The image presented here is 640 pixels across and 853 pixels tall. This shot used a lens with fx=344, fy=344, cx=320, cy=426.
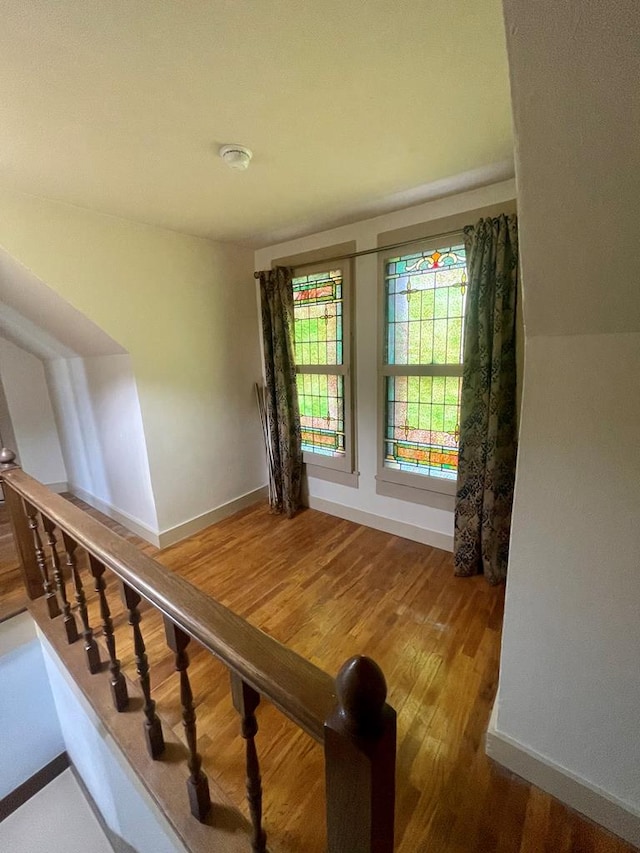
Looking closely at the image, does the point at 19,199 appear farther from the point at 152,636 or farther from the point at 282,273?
the point at 152,636

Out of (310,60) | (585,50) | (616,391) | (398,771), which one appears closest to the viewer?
(585,50)

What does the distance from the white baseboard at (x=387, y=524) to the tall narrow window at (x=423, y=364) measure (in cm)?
36

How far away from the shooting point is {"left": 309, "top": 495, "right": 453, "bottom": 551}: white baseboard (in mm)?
2537

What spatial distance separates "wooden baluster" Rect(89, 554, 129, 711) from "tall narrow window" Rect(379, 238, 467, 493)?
6.45 ft

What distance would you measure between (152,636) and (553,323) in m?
2.25

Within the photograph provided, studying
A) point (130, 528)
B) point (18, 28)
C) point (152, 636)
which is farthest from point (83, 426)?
point (18, 28)

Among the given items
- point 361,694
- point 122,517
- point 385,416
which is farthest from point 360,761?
point 122,517

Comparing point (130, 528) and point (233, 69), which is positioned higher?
point (233, 69)

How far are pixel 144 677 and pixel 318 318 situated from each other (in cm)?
250

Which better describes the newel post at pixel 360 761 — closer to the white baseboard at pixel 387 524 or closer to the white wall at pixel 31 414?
the white baseboard at pixel 387 524

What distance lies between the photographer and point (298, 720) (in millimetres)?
543

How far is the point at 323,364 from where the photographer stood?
2871 millimetres

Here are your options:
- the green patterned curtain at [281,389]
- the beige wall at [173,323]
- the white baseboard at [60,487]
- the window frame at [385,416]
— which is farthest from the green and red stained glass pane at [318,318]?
the white baseboard at [60,487]

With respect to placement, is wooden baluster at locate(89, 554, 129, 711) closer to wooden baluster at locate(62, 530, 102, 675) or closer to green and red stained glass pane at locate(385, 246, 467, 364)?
wooden baluster at locate(62, 530, 102, 675)
